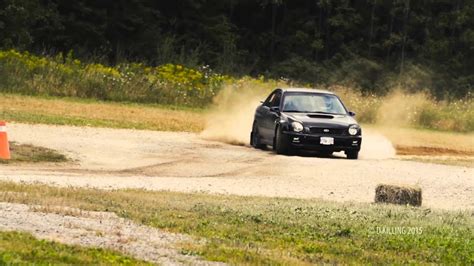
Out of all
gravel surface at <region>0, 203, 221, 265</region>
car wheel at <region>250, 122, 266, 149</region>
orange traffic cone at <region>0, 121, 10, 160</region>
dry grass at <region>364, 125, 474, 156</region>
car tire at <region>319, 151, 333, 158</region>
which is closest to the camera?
gravel surface at <region>0, 203, 221, 265</region>

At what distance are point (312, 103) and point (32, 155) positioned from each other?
323 inches

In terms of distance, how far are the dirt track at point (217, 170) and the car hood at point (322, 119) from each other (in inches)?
31.9

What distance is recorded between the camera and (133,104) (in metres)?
48.9

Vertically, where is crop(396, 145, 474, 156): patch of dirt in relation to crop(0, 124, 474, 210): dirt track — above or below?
below

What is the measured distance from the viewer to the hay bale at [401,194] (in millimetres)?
20406

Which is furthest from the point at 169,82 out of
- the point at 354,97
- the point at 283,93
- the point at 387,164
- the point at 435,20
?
the point at 435,20

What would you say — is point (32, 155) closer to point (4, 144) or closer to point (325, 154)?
point (4, 144)

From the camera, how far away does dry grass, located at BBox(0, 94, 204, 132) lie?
123 feet

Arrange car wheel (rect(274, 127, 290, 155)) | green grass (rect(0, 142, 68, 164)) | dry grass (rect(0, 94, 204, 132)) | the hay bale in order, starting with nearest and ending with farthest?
the hay bale < green grass (rect(0, 142, 68, 164)) < car wheel (rect(274, 127, 290, 155)) < dry grass (rect(0, 94, 204, 132))

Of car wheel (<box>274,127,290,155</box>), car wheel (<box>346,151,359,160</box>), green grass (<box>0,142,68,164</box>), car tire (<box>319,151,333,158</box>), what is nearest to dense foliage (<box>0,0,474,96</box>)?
car tire (<box>319,151,333,158</box>)

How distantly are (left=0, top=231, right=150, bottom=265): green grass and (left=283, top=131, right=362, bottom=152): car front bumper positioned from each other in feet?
56.9

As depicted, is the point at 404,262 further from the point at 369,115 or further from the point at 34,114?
the point at 369,115

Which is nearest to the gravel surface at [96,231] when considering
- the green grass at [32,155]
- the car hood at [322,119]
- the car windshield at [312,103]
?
the green grass at [32,155]

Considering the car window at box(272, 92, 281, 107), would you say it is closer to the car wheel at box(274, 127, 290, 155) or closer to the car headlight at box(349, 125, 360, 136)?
the car wheel at box(274, 127, 290, 155)
